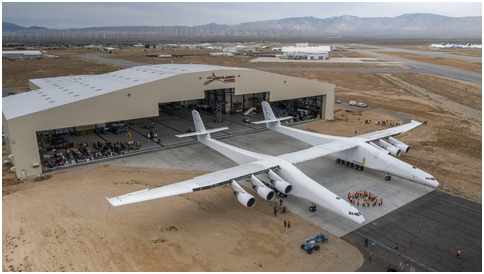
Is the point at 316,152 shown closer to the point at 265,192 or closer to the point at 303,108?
the point at 265,192

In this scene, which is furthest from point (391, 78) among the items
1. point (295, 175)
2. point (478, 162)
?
point (295, 175)

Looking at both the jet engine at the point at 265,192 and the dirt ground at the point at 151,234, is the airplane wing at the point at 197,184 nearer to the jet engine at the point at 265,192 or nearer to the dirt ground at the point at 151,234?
the jet engine at the point at 265,192

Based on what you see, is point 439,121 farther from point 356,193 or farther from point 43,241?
point 43,241

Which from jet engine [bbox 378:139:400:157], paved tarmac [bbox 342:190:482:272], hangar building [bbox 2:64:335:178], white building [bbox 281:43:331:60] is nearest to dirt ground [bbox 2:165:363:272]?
paved tarmac [bbox 342:190:482:272]

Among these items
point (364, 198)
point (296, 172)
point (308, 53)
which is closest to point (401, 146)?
point (364, 198)

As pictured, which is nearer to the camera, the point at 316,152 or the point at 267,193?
the point at 267,193

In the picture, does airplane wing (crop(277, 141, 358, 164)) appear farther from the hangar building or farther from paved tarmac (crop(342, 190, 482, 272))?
the hangar building

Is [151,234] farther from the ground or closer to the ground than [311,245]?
closer to the ground
